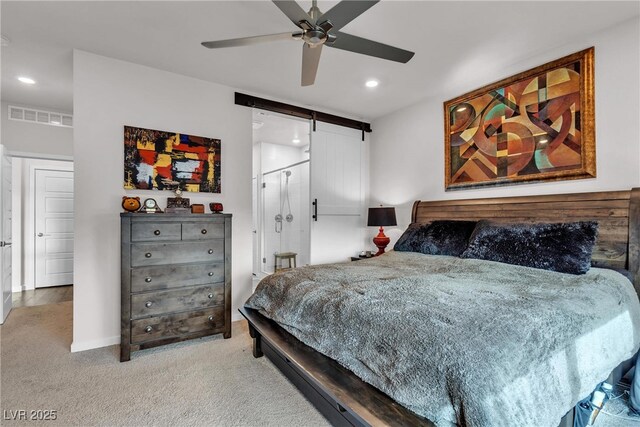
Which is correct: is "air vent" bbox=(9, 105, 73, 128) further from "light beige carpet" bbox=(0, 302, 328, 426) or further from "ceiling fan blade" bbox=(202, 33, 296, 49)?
"ceiling fan blade" bbox=(202, 33, 296, 49)

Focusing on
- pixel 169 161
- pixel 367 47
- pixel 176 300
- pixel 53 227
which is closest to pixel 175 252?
pixel 176 300

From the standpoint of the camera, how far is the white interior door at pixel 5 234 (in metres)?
3.26

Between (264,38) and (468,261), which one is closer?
(264,38)

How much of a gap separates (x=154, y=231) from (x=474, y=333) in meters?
2.48

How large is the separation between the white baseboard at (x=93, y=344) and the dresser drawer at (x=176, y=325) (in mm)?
478

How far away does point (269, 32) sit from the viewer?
8.09ft

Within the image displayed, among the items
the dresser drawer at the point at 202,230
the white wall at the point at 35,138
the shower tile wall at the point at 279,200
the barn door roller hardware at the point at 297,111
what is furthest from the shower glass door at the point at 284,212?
the white wall at the point at 35,138

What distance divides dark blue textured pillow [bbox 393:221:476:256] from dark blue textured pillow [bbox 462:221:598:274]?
0.70 feet

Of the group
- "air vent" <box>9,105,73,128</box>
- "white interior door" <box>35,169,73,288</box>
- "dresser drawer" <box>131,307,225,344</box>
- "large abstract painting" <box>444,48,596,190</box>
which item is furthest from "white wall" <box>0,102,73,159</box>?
"large abstract painting" <box>444,48,596,190</box>

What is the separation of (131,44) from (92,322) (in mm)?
2451

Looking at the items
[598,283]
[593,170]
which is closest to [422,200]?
[593,170]

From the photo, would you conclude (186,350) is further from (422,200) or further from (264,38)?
(422,200)

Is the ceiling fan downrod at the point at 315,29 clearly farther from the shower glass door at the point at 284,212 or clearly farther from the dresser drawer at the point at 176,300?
the shower glass door at the point at 284,212

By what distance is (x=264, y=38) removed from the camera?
189 cm
